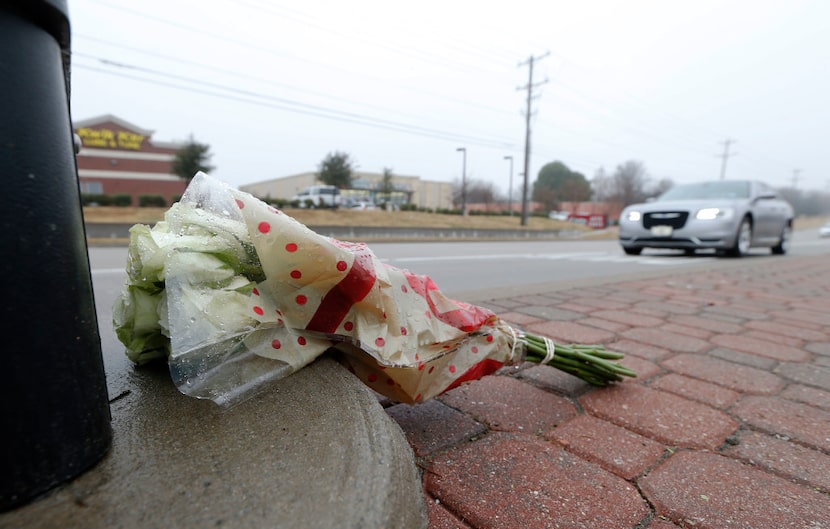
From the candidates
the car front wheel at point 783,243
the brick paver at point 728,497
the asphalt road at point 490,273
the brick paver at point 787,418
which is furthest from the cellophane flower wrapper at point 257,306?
the car front wheel at point 783,243

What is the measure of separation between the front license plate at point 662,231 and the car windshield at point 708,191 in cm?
85

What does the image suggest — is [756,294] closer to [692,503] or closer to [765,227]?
[692,503]

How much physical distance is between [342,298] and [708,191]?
7.94 m

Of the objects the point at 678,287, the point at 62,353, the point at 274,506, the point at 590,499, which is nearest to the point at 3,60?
the point at 62,353

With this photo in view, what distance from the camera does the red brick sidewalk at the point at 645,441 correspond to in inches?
32.6

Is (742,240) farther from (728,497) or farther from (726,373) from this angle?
(728,497)

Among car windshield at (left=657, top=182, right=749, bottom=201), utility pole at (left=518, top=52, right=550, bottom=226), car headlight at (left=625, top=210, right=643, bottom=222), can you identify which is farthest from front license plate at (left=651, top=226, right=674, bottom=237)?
utility pole at (left=518, top=52, right=550, bottom=226)

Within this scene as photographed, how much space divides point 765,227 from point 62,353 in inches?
355

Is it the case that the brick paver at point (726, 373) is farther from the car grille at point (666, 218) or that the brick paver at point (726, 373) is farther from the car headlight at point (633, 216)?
the car headlight at point (633, 216)

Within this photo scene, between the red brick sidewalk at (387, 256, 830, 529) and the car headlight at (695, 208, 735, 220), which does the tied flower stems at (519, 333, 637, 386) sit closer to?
the red brick sidewalk at (387, 256, 830, 529)

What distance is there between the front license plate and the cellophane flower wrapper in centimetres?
663

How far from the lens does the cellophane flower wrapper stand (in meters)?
0.74

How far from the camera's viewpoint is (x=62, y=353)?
533mm

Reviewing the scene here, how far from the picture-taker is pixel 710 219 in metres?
6.30
